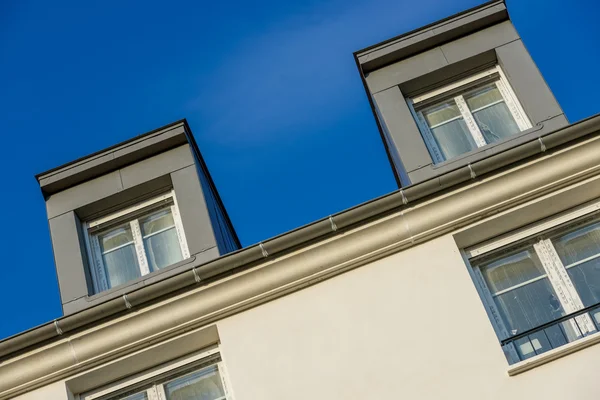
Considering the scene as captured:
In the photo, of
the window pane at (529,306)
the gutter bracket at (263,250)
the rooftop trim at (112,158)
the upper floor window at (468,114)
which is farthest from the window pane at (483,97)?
the rooftop trim at (112,158)

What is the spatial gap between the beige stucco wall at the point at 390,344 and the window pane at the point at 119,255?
5.46 feet

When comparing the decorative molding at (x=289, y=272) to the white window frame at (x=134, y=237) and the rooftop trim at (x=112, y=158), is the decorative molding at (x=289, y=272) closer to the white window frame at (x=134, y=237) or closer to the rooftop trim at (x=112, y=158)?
the white window frame at (x=134, y=237)

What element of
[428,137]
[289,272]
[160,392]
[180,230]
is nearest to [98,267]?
[180,230]

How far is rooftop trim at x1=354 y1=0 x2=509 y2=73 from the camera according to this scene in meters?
11.0

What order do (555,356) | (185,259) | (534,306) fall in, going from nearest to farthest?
1. (555,356)
2. (534,306)
3. (185,259)

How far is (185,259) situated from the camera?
394 inches

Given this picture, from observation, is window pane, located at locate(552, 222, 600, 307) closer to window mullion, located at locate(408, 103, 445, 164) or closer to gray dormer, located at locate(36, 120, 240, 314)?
window mullion, located at locate(408, 103, 445, 164)

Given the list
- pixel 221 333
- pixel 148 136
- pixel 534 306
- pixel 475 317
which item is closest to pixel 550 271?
pixel 534 306

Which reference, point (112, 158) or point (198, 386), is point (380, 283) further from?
point (112, 158)

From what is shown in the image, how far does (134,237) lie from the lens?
10.6 meters

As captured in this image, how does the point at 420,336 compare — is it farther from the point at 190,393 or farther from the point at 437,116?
the point at 437,116

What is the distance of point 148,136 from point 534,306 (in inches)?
192

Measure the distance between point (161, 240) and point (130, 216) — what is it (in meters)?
0.54

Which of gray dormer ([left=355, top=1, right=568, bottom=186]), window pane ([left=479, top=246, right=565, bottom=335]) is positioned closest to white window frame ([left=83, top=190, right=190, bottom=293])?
gray dormer ([left=355, top=1, right=568, bottom=186])
